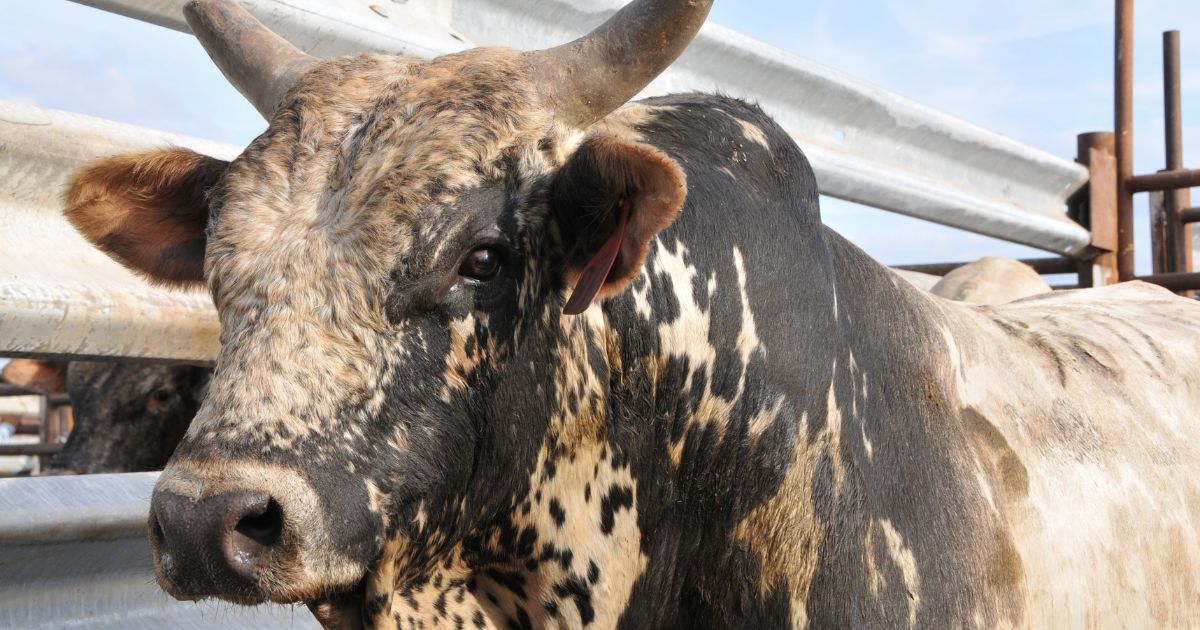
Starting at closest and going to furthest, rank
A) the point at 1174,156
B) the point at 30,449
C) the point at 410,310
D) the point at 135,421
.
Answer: the point at 410,310 → the point at 135,421 → the point at 1174,156 → the point at 30,449

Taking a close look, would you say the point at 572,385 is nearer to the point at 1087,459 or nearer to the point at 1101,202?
the point at 1087,459

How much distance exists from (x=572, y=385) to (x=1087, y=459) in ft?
5.22

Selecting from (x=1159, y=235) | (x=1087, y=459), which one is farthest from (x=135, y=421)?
(x=1159, y=235)

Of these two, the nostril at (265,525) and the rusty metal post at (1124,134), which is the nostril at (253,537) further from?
the rusty metal post at (1124,134)

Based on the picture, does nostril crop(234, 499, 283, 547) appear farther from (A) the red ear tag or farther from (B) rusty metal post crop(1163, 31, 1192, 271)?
(B) rusty metal post crop(1163, 31, 1192, 271)

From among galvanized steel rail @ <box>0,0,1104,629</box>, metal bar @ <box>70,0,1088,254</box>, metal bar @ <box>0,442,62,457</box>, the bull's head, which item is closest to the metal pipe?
metal bar @ <box>70,0,1088,254</box>

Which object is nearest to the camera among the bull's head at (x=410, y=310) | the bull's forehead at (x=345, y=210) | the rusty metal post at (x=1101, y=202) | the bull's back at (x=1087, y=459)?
the bull's head at (x=410, y=310)

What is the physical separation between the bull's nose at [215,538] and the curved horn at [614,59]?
1.07 m

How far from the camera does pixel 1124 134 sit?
6637 millimetres

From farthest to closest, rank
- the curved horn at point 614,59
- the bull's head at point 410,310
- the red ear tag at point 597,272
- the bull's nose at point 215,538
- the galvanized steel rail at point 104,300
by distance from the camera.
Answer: the galvanized steel rail at point 104,300 < the curved horn at point 614,59 < the red ear tag at point 597,272 < the bull's head at point 410,310 < the bull's nose at point 215,538

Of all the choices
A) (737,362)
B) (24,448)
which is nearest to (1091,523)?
(737,362)

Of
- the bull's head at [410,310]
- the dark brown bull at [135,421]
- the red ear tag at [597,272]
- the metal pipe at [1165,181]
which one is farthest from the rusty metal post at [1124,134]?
the red ear tag at [597,272]

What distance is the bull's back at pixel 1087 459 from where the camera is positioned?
305 centimetres

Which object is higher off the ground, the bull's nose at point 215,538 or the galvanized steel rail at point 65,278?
the galvanized steel rail at point 65,278
